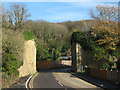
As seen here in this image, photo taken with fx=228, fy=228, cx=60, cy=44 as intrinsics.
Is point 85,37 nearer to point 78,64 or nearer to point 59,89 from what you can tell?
point 78,64

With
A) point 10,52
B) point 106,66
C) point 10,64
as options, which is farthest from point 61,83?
point 106,66

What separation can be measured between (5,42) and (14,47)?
1992 mm

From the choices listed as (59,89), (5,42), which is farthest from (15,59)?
(59,89)

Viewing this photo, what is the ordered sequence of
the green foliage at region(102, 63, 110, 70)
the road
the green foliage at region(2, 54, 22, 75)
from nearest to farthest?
1. the road
2. the green foliage at region(2, 54, 22, 75)
3. the green foliage at region(102, 63, 110, 70)

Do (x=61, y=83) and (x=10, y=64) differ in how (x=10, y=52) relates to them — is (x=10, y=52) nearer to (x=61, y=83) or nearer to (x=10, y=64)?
(x=10, y=64)

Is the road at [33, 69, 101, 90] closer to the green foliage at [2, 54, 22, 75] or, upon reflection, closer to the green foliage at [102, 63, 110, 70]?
the green foliage at [2, 54, 22, 75]

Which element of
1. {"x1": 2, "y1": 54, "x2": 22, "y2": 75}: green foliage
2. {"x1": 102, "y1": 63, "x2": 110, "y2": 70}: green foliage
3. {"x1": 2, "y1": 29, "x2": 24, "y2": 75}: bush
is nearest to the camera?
{"x1": 2, "y1": 29, "x2": 24, "y2": 75}: bush

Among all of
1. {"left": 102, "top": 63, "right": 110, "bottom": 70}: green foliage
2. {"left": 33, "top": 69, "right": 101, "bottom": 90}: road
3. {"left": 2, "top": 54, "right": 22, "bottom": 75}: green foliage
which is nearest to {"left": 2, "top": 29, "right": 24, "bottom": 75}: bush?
{"left": 2, "top": 54, "right": 22, "bottom": 75}: green foliage

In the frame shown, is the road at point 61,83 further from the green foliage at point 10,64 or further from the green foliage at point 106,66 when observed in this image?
the green foliage at point 106,66

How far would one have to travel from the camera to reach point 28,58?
39.6 metres

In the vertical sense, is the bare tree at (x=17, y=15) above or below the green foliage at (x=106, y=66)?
above

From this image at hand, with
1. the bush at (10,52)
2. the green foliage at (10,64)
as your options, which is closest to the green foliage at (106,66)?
the bush at (10,52)

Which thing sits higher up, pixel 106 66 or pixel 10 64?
pixel 10 64

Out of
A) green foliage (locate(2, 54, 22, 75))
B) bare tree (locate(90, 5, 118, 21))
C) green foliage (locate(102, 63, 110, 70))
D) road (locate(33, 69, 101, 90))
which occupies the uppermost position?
bare tree (locate(90, 5, 118, 21))
